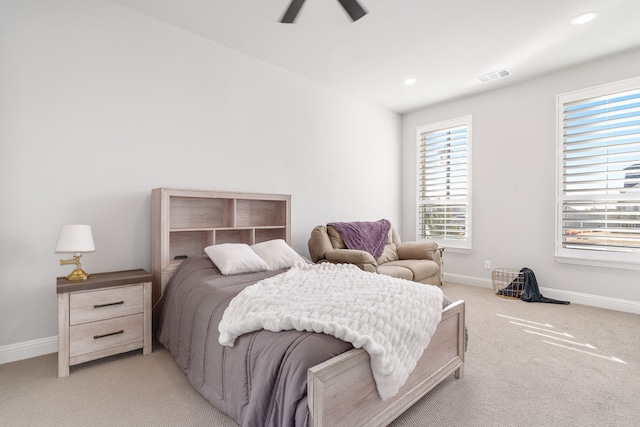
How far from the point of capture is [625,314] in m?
3.48

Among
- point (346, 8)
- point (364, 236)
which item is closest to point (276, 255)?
point (364, 236)

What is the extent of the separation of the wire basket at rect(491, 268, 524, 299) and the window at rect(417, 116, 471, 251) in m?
0.58

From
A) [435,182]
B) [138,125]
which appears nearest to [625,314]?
[435,182]

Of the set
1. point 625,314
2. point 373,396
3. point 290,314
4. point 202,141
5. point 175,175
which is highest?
point 202,141

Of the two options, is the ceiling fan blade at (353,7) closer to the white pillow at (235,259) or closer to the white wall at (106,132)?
the white wall at (106,132)

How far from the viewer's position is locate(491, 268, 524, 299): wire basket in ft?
13.5

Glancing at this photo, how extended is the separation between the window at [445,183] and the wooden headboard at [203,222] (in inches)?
107

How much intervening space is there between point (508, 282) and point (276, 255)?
125 inches

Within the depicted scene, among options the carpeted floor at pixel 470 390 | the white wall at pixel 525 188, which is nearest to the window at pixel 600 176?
the white wall at pixel 525 188

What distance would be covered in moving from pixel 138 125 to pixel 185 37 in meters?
1.00

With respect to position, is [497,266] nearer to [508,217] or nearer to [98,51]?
[508,217]

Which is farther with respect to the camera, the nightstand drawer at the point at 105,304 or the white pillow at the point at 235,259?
the white pillow at the point at 235,259

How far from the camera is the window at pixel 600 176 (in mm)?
3512

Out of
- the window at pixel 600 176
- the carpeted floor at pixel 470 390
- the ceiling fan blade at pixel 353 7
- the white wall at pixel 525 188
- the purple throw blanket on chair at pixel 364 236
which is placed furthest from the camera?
the purple throw blanket on chair at pixel 364 236
